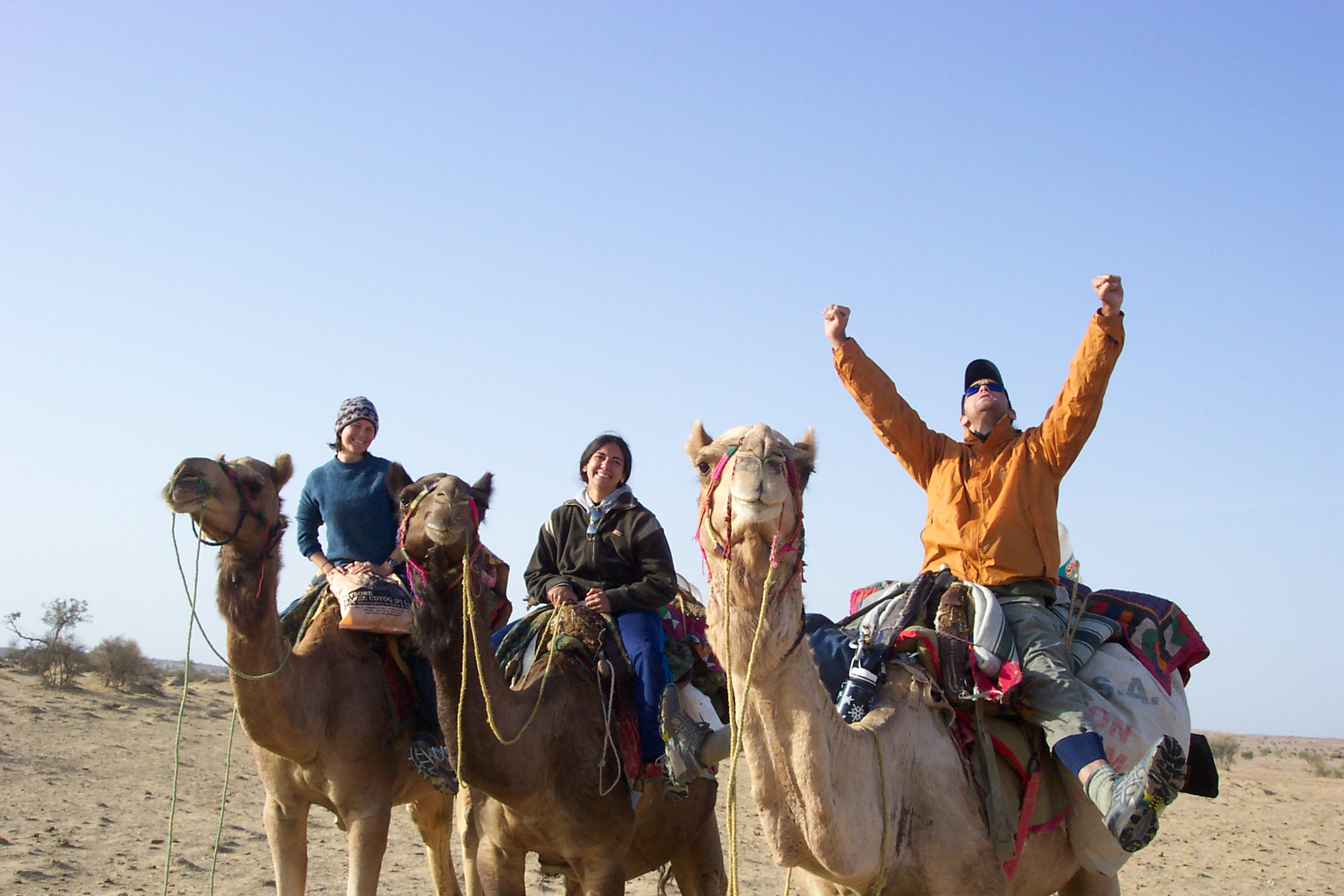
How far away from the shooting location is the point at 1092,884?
5734 millimetres

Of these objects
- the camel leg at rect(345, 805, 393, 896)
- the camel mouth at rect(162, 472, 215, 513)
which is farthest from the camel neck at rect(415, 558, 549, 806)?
the camel mouth at rect(162, 472, 215, 513)

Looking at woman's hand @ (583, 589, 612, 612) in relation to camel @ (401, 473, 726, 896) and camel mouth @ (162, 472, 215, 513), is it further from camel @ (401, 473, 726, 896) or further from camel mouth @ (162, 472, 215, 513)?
camel mouth @ (162, 472, 215, 513)

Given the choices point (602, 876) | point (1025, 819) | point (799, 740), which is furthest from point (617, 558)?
point (799, 740)

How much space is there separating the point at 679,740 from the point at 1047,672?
74.4 inches

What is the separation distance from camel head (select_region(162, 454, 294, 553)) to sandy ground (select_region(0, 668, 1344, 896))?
4.83 m

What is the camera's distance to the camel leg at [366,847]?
21.5ft

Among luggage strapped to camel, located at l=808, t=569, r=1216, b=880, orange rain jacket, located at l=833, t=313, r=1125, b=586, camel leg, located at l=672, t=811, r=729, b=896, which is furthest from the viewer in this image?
camel leg, located at l=672, t=811, r=729, b=896

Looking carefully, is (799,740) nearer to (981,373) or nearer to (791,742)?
(791,742)

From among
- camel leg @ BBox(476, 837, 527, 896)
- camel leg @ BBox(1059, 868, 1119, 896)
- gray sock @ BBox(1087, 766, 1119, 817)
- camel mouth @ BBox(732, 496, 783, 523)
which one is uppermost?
camel mouth @ BBox(732, 496, 783, 523)

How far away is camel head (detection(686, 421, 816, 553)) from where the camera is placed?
3773 mm

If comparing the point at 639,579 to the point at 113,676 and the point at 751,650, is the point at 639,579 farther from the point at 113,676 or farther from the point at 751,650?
the point at 113,676

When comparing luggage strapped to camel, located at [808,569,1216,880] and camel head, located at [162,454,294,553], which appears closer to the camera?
luggage strapped to camel, located at [808,569,1216,880]

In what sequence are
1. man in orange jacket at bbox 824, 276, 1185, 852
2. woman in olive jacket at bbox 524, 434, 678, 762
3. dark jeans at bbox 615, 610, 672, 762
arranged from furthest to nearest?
1. woman in olive jacket at bbox 524, 434, 678, 762
2. dark jeans at bbox 615, 610, 672, 762
3. man in orange jacket at bbox 824, 276, 1185, 852

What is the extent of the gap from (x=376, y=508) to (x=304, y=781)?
1.92m
